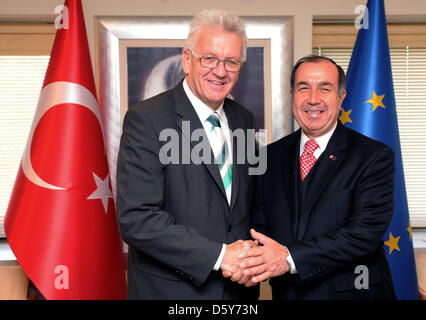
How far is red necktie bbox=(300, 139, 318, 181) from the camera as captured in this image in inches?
70.9

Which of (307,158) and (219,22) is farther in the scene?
(307,158)

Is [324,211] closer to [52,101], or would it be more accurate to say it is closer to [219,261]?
[219,261]

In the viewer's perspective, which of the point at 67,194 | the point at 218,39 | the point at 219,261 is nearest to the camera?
the point at 219,261

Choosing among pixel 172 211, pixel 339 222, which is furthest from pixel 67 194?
pixel 339 222

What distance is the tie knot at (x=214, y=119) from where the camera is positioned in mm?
1770

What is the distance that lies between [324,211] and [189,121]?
1.96 ft

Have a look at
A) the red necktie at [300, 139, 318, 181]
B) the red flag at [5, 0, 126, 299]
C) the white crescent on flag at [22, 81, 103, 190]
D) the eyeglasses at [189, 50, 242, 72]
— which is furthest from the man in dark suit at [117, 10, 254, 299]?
the white crescent on flag at [22, 81, 103, 190]

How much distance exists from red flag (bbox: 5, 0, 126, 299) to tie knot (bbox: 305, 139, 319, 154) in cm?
108

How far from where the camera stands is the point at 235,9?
2.71 metres

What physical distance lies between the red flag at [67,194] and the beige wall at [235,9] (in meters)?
0.32

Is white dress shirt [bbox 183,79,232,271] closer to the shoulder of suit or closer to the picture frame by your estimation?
the shoulder of suit
